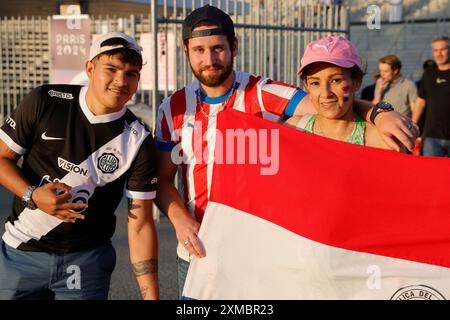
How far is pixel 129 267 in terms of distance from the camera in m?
6.24

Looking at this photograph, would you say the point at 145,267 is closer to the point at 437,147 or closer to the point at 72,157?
the point at 72,157

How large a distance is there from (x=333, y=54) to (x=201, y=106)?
819 mm

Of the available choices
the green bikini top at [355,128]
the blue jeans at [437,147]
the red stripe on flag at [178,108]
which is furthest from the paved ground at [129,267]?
the blue jeans at [437,147]

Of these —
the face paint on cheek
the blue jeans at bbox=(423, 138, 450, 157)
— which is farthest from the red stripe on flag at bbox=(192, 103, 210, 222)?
the blue jeans at bbox=(423, 138, 450, 157)

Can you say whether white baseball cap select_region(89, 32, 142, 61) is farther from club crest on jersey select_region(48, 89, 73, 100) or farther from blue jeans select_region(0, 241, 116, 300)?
blue jeans select_region(0, 241, 116, 300)

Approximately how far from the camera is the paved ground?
555 centimetres

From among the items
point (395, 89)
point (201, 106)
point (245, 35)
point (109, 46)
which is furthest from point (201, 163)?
point (395, 89)

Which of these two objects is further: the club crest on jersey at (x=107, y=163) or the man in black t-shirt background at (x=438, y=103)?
the man in black t-shirt background at (x=438, y=103)

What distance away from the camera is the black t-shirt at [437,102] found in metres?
8.45

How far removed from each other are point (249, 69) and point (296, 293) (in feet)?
21.4

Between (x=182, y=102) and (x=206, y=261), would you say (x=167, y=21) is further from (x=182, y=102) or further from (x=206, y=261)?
(x=206, y=261)

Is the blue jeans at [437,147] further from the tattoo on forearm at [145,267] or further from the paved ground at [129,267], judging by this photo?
the tattoo on forearm at [145,267]

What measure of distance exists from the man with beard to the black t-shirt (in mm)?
5461

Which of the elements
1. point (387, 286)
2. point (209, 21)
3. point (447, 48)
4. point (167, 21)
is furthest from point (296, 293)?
point (447, 48)
